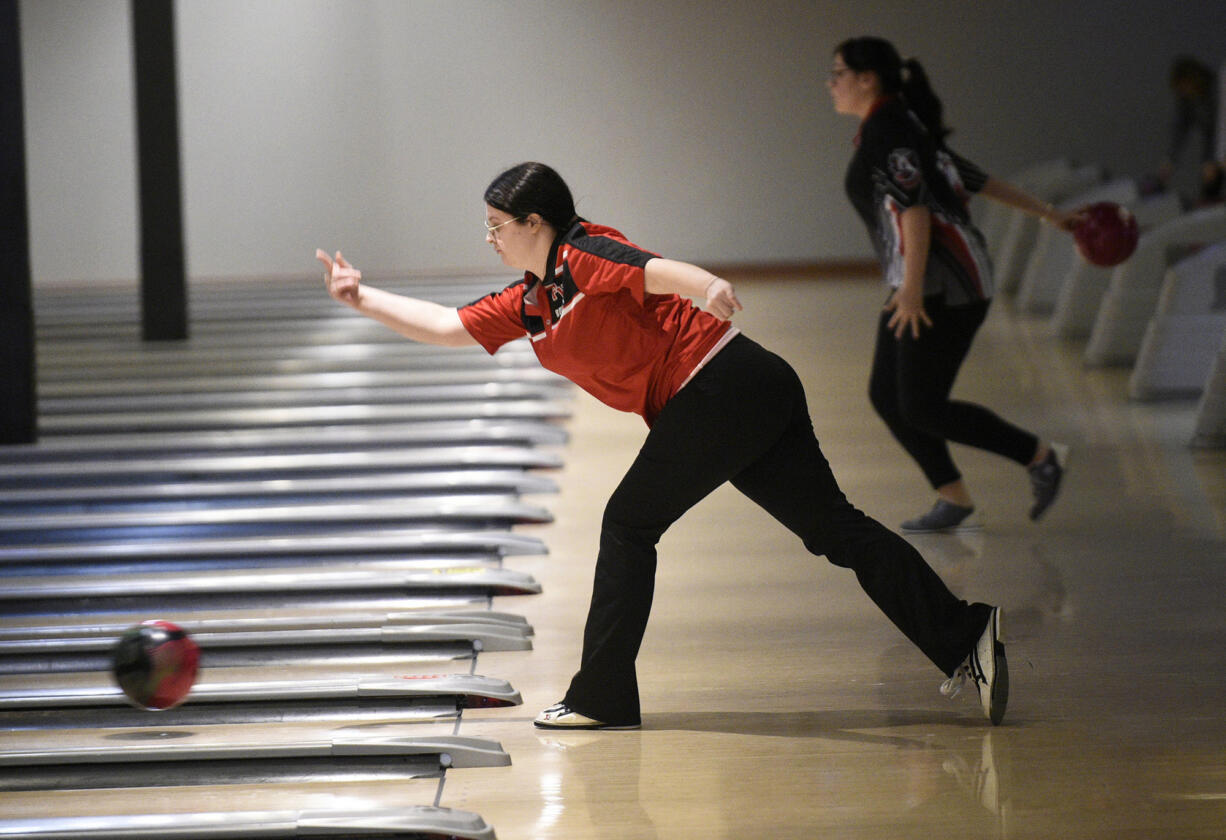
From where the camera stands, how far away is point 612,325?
2.59m

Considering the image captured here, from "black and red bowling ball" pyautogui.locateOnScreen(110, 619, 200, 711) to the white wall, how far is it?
9387 millimetres

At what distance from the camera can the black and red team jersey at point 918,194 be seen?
3678 mm

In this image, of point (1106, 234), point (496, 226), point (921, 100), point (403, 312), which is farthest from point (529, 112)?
point (496, 226)

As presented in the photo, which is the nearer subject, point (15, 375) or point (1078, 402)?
point (15, 375)

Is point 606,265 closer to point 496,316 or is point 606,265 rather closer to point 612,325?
point 612,325

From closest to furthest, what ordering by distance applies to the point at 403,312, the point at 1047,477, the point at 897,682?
the point at 403,312
the point at 897,682
the point at 1047,477

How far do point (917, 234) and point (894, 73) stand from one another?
0.45 metres

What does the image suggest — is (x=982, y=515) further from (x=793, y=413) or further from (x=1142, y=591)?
(x=793, y=413)

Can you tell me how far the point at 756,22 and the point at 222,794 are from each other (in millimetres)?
10329

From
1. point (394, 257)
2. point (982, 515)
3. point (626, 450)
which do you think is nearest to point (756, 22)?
point (394, 257)

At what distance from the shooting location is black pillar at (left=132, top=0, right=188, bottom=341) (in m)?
7.98

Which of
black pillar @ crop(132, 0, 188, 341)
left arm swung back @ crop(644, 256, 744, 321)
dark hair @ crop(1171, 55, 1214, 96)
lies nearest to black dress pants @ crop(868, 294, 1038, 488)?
left arm swung back @ crop(644, 256, 744, 321)

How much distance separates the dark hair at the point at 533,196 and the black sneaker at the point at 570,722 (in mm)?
951

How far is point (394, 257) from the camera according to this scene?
477 inches
